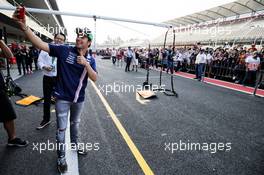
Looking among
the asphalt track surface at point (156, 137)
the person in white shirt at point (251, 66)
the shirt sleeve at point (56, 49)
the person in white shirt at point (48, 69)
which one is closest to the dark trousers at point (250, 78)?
the person in white shirt at point (251, 66)

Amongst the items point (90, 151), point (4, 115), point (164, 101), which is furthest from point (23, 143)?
point (164, 101)

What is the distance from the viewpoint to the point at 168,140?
155 inches

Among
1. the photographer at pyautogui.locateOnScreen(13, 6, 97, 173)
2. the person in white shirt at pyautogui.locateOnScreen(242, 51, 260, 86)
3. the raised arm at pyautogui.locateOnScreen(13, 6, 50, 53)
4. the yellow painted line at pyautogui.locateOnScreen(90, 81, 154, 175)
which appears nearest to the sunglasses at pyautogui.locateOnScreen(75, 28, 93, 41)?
the photographer at pyautogui.locateOnScreen(13, 6, 97, 173)

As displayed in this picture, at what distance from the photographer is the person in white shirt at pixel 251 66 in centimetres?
1093

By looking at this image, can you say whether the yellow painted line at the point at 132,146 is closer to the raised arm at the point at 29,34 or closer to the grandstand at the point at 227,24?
the raised arm at the point at 29,34

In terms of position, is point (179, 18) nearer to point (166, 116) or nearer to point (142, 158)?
point (166, 116)

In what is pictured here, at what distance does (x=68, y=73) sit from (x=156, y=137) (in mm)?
2184

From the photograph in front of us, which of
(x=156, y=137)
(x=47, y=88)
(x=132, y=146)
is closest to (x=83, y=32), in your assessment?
(x=132, y=146)

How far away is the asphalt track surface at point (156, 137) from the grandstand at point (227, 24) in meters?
18.8

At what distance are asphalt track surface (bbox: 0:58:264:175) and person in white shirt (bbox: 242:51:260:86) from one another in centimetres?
490

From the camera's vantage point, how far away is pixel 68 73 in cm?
280

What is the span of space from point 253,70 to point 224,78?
253 cm

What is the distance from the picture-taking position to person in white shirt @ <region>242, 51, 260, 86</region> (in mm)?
10930

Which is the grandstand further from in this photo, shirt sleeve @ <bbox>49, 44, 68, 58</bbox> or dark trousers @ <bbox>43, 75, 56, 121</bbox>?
shirt sleeve @ <bbox>49, 44, 68, 58</bbox>
